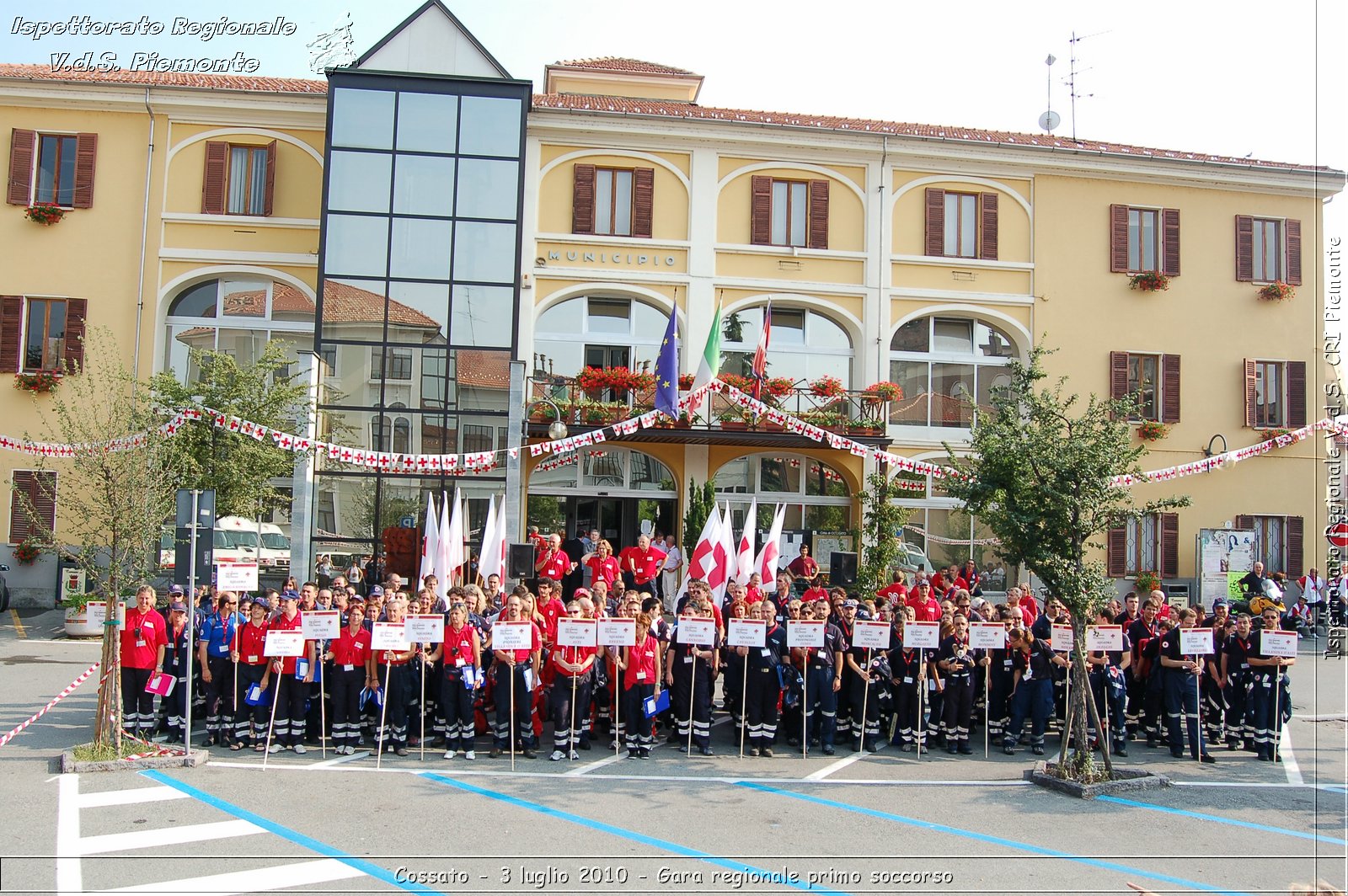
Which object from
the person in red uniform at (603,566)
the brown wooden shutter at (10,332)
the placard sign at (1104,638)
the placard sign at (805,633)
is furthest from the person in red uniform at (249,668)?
the brown wooden shutter at (10,332)

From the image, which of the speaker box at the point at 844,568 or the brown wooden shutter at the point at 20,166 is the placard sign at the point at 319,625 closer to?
the speaker box at the point at 844,568

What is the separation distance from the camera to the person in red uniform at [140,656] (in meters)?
11.6

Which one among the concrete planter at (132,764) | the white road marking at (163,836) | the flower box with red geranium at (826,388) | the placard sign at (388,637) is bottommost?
the white road marking at (163,836)

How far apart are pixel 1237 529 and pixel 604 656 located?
19651 millimetres

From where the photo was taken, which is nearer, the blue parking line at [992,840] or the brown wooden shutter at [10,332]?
the blue parking line at [992,840]

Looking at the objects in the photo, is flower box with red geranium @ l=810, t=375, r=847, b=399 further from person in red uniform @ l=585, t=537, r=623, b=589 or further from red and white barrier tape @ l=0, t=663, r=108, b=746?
red and white barrier tape @ l=0, t=663, r=108, b=746

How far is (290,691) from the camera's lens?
37.9 feet

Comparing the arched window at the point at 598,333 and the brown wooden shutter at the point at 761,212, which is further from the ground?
the brown wooden shutter at the point at 761,212

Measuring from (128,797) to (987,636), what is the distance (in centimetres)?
898

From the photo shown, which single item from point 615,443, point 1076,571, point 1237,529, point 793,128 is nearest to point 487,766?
point 1076,571

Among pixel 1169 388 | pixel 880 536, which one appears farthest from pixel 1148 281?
pixel 880 536

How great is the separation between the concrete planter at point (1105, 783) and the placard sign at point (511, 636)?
541cm

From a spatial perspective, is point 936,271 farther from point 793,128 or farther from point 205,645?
point 205,645

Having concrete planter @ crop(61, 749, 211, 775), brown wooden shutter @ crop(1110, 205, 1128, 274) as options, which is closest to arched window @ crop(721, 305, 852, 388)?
brown wooden shutter @ crop(1110, 205, 1128, 274)
